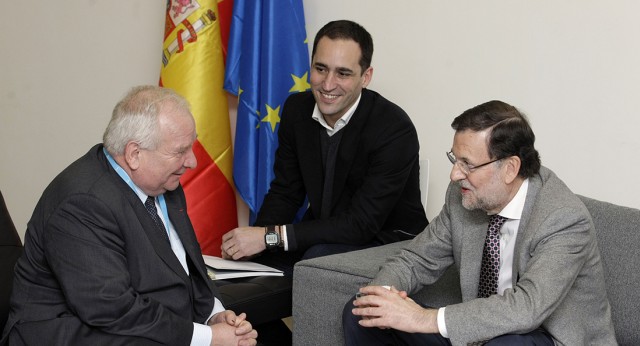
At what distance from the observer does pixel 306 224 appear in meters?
3.14

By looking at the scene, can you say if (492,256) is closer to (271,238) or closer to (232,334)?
(232,334)

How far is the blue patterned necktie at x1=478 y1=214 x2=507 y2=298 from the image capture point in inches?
94.7

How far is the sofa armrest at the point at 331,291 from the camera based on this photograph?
2.70 metres

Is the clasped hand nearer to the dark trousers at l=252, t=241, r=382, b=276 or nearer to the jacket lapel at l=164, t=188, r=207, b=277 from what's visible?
the jacket lapel at l=164, t=188, r=207, b=277

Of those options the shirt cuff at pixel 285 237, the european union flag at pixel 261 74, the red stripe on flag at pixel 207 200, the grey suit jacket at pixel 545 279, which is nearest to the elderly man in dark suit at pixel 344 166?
the shirt cuff at pixel 285 237

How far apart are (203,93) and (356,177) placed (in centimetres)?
104

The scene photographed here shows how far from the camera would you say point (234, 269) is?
9.84 ft

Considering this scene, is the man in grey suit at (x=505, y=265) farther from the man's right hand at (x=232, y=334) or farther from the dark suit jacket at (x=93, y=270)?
the dark suit jacket at (x=93, y=270)

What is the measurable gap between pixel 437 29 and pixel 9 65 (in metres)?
2.62

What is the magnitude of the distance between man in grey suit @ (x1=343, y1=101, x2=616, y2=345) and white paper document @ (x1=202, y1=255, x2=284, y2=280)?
56 cm

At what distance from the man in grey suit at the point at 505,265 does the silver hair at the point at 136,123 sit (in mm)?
761

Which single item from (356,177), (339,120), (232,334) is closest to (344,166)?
(356,177)

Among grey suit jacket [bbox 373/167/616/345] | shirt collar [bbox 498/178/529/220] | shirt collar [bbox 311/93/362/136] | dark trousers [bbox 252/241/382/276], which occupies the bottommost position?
dark trousers [bbox 252/241/382/276]

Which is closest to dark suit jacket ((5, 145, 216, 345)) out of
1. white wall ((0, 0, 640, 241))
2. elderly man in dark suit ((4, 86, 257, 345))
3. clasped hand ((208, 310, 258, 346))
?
elderly man in dark suit ((4, 86, 257, 345))
